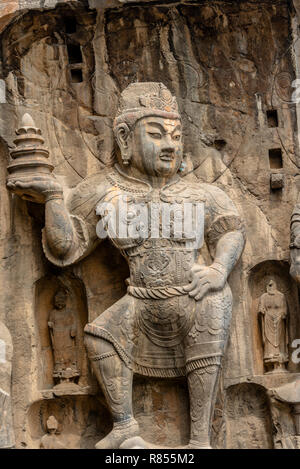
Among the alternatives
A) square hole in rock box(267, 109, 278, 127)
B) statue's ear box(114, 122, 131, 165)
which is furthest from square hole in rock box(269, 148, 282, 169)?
statue's ear box(114, 122, 131, 165)

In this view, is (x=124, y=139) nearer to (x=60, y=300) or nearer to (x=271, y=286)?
(x=60, y=300)

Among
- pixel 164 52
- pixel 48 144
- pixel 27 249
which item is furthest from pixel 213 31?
pixel 27 249

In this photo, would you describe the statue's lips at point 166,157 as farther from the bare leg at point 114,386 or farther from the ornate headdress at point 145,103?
the bare leg at point 114,386

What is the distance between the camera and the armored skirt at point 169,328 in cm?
962

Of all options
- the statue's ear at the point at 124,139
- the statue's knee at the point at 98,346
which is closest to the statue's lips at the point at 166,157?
the statue's ear at the point at 124,139

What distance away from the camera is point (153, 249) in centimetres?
972

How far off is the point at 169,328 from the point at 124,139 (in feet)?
4.78

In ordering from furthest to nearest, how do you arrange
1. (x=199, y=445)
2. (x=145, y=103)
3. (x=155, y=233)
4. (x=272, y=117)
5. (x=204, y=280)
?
(x=272, y=117)
(x=145, y=103)
(x=155, y=233)
(x=204, y=280)
(x=199, y=445)

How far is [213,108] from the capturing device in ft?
34.1

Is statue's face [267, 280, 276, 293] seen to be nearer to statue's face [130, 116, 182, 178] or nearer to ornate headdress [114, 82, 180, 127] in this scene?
statue's face [130, 116, 182, 178]

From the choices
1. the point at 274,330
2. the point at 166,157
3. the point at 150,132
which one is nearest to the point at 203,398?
the point at 274,330

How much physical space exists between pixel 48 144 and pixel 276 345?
2.31 meters

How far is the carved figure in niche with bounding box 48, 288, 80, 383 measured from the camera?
10.0 meters
